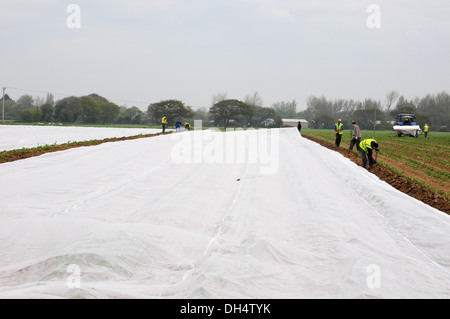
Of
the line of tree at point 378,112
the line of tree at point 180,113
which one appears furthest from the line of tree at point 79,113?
the line of tree at point 378,112

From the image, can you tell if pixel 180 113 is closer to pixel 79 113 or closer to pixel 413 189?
pixel 79 113

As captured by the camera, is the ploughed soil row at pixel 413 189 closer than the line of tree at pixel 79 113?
Yes

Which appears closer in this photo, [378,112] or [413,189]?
[413,189]

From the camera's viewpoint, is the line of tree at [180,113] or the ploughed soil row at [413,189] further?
the line of tree at [180,113]

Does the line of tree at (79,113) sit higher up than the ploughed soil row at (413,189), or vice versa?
the line of tree at (79,113)

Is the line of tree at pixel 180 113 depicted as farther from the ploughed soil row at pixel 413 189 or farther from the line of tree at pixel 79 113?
the ploughed soil row at pixel 413 189

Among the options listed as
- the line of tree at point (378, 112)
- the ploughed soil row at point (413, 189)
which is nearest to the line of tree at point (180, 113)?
the line of tree at point (378, 112)

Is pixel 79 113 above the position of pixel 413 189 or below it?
above

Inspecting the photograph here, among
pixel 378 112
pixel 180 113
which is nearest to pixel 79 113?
pixel 180 113

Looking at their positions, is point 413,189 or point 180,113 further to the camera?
point 180,113

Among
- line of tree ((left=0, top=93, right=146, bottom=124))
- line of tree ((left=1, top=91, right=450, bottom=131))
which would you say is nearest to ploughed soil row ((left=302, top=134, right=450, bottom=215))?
line of tree ((left=1, top=91, right=450, bottom=131))
